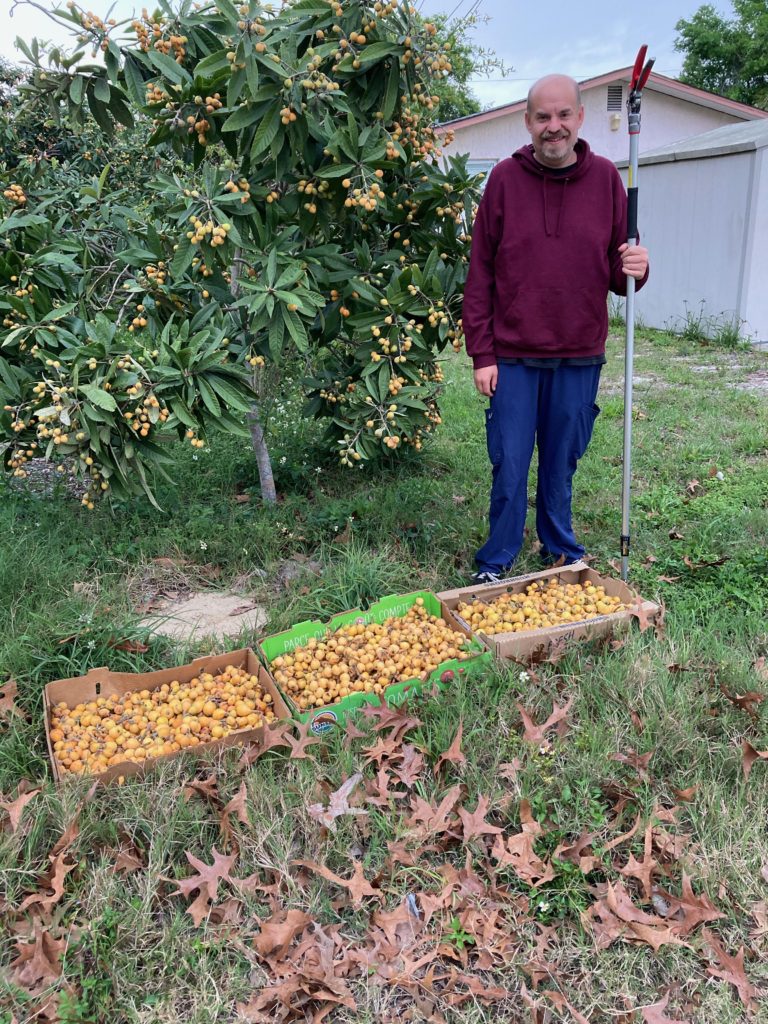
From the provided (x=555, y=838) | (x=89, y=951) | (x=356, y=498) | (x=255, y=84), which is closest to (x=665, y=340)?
(x=356, y=498)

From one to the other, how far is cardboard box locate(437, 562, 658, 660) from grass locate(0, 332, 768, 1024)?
0.28 ft

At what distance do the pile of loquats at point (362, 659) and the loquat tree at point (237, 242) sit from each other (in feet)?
2.59

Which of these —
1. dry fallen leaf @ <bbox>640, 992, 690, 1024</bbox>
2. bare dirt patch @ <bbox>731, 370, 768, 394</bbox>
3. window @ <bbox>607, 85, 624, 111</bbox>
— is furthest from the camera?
window @ <bbox>607, 85, 624, 111</bbox>

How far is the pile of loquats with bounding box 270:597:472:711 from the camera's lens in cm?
278

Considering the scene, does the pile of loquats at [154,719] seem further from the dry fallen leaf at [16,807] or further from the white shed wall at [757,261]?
the white shed wall at [757,261]

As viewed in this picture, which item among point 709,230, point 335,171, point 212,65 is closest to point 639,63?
point 335,171

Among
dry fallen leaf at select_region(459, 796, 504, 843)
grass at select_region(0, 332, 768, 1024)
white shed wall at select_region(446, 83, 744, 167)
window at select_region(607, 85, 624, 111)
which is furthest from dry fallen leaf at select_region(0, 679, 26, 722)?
window at select_region(607, 85, 624, 111)

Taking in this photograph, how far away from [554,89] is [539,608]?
1.97 meters

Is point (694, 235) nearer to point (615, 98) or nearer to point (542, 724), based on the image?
point (542, 724)

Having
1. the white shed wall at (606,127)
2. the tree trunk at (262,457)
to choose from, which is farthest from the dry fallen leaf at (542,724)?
the white shed wall at (606,127)

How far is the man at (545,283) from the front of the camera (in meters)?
3.07

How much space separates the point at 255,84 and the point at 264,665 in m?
2.12

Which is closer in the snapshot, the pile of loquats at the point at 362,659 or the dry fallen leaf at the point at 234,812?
the dry fallen leaf at the point at 234,812

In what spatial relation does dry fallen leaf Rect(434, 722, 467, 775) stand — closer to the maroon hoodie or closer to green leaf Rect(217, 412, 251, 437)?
green leaf Rect(217, 412, 251, 437)
